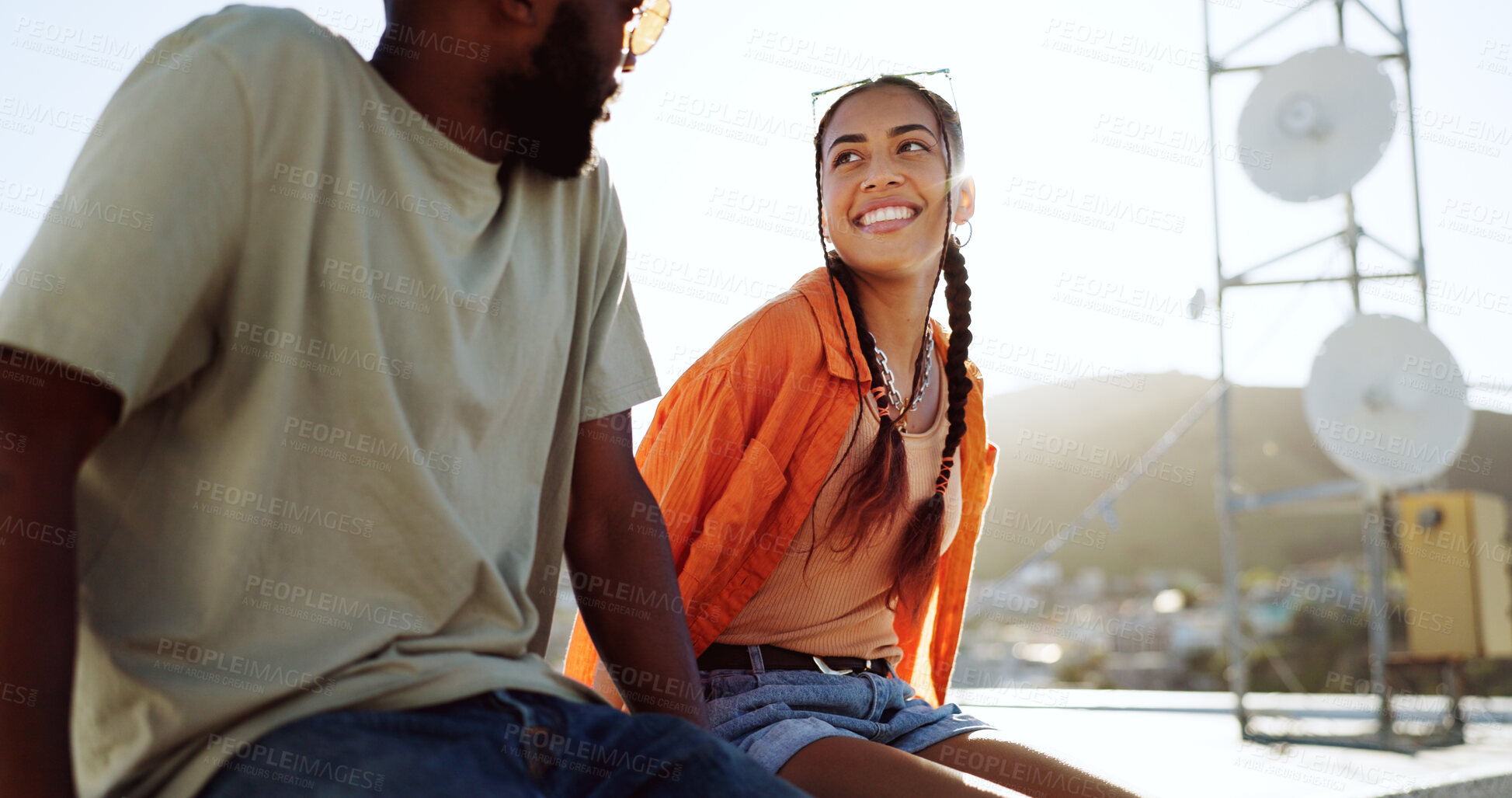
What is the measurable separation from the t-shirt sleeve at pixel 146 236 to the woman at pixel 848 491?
3.79 feet

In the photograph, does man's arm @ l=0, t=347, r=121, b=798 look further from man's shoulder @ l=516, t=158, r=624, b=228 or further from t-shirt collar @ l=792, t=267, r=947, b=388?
t-shirt collar @ l=792, t=267, r=947, b=388

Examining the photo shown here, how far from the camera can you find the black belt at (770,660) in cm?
215

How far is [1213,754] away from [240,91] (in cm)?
438

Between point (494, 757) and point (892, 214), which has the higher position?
point (892, 214)

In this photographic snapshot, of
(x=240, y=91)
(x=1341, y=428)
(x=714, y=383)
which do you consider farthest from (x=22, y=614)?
(x=1341, y=428)

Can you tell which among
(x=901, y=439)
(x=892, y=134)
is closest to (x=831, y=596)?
(x=901, y=439)

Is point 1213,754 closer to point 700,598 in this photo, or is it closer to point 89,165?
point 700,598

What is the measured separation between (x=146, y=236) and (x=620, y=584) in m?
0.82

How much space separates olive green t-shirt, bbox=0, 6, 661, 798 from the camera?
1062mm

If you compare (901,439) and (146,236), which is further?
(901,439)

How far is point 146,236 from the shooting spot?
104 centimetres

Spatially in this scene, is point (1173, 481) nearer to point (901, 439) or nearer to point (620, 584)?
point (901, 439)

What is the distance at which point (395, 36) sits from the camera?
1.42 m

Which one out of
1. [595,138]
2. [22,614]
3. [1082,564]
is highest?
[595,138]
